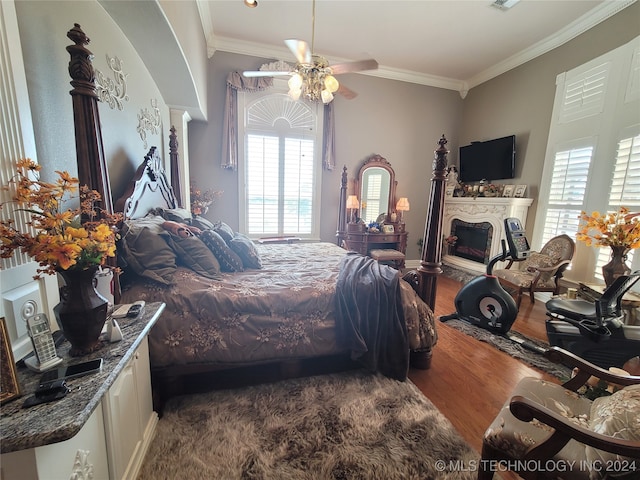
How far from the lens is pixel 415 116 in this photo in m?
4.96

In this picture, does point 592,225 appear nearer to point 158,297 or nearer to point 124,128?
point 158,297

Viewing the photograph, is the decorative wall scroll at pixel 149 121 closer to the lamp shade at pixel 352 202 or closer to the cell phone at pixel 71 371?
the cell phone at pixel 71 371

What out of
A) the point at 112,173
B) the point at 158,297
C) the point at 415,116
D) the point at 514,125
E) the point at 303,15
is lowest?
the point at 158,297

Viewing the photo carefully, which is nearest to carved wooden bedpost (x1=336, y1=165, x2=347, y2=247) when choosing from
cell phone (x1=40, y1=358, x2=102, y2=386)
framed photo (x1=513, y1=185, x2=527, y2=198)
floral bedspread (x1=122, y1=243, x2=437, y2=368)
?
floral bedspread (x1=122, y1=243, x2=437, y2=368)

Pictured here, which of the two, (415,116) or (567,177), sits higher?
(415,116)

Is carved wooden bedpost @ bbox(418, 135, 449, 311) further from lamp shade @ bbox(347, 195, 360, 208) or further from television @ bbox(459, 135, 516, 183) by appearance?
television @ bbox(459, 135, 516, 183)

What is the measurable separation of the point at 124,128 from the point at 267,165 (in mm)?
2380

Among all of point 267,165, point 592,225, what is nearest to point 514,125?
point 592,225

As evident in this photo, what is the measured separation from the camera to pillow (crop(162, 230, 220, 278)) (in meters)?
1.92

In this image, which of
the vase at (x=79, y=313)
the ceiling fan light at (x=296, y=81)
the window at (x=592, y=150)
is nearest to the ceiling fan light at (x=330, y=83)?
the ceiling fan light at (x=296, y=81)

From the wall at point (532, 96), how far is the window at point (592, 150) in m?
0.14

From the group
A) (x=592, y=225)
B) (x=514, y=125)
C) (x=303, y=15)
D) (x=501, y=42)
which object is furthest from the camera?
(x=514, y=125)

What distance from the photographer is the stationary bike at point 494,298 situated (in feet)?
8.18

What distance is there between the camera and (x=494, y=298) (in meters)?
2.66
